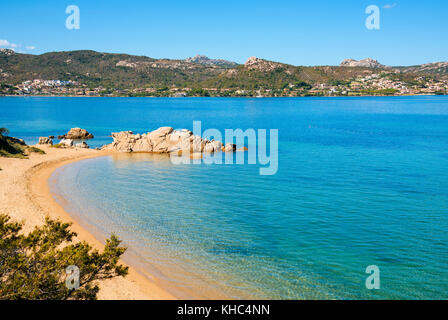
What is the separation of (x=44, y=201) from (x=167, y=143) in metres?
25.9

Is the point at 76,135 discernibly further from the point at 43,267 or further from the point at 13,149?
the point at 43,267

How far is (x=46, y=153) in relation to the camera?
47.5 m

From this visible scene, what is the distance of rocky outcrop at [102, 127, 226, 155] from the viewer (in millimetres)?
50688

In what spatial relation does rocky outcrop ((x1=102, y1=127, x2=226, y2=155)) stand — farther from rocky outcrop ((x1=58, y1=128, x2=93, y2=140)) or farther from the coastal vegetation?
rocky outcrop ((x1=58, y1=128, x2=93, y2=140))

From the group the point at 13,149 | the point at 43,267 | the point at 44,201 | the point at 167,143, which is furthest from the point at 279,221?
the point at 13,149

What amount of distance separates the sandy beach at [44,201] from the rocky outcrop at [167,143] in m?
3.72

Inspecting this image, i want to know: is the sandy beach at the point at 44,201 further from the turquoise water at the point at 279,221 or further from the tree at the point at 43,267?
the tree at the point at 43,267

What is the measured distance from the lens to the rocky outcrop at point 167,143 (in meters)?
50.7

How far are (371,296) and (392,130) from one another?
70619mm

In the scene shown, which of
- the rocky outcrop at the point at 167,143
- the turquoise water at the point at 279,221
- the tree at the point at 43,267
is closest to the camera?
the tree at the point at 43,267

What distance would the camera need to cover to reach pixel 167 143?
5184cm

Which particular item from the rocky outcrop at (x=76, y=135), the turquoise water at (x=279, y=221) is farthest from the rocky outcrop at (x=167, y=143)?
the rocky outcrop at (x=76, y=135)
